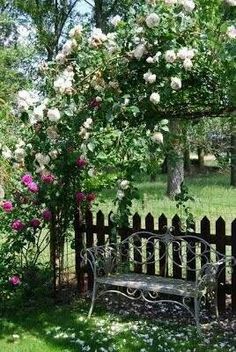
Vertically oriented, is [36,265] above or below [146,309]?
above

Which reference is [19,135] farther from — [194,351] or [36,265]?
[194,351]

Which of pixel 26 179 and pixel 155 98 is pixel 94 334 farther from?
pixel 155 98

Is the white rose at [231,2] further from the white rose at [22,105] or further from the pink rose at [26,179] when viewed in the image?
the pink rose at [26,179]

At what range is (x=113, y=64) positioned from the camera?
14.8ft

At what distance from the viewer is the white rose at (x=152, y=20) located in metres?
4.09

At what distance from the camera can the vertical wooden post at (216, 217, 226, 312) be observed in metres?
5.01

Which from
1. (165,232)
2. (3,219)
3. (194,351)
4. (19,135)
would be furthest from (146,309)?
(19,135)

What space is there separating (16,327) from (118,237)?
54.3 inches

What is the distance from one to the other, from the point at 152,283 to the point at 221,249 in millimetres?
737

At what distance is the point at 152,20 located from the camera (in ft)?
13.4

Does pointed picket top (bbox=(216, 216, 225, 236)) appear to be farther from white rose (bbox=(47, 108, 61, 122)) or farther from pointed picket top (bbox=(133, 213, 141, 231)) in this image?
white rose (bbox=(47, 108, 61, 122))

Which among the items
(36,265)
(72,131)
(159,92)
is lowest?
(36,265)

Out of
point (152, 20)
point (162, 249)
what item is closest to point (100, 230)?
point (162, 249)

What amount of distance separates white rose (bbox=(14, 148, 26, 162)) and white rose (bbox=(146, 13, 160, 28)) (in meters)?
1.48
